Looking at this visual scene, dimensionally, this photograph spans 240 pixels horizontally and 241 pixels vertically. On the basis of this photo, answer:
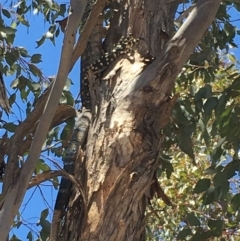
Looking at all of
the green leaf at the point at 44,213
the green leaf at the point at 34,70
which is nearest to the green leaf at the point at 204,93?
the green leaf at the point at 44,213

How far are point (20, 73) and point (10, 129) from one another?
906 mm

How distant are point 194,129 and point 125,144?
0.77 m

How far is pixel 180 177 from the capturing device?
4.59 m

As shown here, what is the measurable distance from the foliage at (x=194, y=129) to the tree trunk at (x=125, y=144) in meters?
0.19

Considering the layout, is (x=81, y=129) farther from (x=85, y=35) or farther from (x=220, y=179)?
(x=220, y=179)

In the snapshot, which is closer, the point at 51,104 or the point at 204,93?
the point at 51,104

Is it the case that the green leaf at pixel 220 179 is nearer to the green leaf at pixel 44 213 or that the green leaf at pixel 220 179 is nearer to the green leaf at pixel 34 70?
the green leaf at pixel 44 213

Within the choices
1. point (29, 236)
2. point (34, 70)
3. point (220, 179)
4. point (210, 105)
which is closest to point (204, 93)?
point (210, 105)

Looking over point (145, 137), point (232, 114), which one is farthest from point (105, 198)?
point (232, 114)

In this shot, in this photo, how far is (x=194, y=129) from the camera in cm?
284

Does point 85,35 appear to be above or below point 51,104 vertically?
above

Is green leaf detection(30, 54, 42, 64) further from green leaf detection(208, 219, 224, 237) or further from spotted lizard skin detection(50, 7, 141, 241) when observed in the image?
green leaf detection(208, 219, 224, 237)

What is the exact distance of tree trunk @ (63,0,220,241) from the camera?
203cm

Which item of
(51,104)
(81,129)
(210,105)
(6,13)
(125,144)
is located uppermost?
(6,13)
